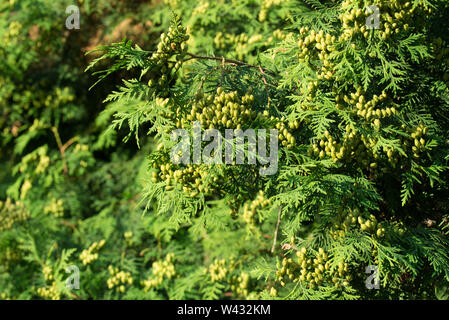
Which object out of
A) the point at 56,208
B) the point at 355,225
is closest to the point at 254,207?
the point at 355,225

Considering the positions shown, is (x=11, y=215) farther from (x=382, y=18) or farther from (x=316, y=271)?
(x=382, y=18)

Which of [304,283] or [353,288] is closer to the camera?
[304,283]

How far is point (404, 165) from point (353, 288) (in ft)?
2.05

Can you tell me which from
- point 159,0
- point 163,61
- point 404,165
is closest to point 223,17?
point 159,0

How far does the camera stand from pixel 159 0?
4414mm

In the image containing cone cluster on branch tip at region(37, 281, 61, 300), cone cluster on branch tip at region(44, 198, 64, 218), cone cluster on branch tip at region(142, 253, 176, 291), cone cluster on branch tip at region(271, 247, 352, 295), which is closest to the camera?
cone cluster on branch tip at region(271, 247, 352, 295)

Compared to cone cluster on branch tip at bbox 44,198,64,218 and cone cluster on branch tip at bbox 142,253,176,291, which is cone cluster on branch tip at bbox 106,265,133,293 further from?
cone cluster on branch tip at bbox 44,198,64,218

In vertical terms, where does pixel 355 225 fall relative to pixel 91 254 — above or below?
above

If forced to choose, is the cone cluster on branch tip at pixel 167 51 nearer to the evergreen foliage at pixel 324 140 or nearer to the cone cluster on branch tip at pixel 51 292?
the evergreen foliage at pixel 324 140

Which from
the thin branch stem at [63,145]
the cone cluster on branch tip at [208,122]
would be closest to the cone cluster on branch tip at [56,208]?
the thin branch stem at [63,145]

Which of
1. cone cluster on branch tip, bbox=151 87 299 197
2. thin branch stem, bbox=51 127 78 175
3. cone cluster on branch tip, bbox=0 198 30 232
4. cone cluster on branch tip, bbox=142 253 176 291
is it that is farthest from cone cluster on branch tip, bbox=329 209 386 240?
thin branch stem, bbox=51 127 78 175
